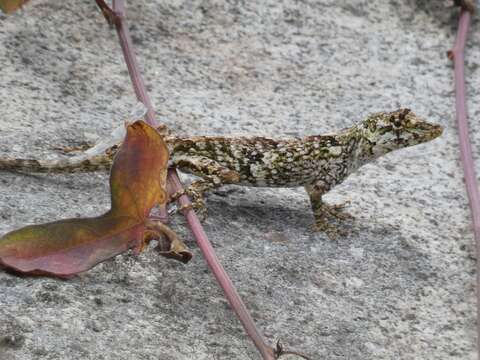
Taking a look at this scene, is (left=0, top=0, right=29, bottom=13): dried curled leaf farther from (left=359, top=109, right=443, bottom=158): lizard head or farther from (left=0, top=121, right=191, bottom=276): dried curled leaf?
(left=359, top=109, right=443, bottom=158): lizard head

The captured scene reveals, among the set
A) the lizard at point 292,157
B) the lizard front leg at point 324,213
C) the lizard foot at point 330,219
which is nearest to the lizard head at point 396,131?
the lizard at point 292,157

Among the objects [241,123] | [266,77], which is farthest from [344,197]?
[266,77]

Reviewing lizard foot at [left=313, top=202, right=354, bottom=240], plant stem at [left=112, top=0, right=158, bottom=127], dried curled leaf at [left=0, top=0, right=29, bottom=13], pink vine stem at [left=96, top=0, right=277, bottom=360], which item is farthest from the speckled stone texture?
dried curled leaf at [left=0, top=0, right=29, bottom=13]

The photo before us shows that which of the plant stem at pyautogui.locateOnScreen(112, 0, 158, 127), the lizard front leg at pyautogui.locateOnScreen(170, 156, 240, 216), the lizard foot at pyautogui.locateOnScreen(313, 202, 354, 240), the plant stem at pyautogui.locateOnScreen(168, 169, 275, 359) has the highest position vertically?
the plant stem at pyautogui.locateOnScreen(112, 0, 158, 127)

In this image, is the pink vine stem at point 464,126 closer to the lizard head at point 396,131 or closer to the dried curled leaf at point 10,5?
the lizard head at point 396,131

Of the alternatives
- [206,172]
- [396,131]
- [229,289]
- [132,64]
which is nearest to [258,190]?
[206,172]

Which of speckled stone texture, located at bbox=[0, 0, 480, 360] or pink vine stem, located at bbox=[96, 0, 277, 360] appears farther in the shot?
speckled stone texture, located at bbox=[0, 0, 480, 360]

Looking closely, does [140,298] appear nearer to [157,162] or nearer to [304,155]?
[157,162]
